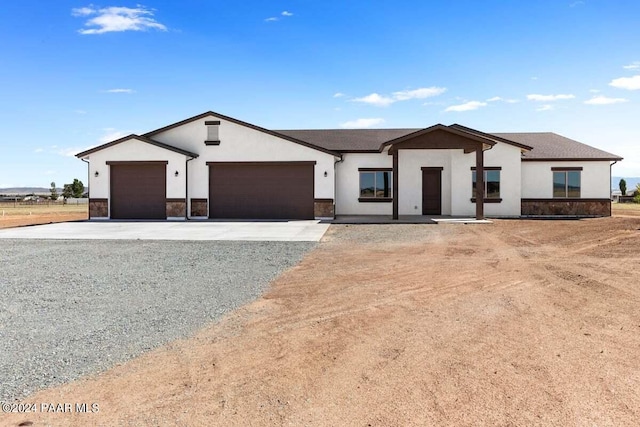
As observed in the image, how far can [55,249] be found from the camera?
1153cm

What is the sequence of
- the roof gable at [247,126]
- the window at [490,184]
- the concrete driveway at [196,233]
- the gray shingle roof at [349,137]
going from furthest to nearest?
the gray shingle roof at [349,137]
the window at [490,184]
the roof gable at [247,126]
the concrete driveway at [196,233]

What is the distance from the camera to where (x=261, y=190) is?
21.5 meters

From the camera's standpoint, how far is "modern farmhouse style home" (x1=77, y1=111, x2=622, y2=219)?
2125cm

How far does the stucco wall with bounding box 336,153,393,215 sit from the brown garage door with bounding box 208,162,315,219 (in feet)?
7.78

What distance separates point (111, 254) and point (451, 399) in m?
9.43

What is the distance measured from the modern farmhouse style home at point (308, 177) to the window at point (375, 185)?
0.05 m

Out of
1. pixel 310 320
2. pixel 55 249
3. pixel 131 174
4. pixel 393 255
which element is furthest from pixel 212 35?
pixel 310 320

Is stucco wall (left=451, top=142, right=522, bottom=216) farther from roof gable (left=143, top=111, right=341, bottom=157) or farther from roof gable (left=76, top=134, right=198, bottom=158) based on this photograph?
roof gable (left=76, top=134, right=198, bottom=158)

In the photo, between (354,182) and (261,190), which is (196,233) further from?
(354,182)

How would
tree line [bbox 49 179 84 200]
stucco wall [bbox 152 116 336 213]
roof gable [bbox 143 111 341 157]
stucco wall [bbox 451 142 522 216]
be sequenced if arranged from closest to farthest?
1. roof gable [bbox 143 111 341 157]
2. stucco wall [bbox 152 116 336 213]
3. stucco wall [bbox 451 142 522 216]
4. tree line [bbox 49 179 84 200]

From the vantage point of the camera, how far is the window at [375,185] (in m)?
22.8

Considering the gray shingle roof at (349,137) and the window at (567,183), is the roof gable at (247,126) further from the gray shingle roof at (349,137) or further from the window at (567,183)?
the window at (567,183)

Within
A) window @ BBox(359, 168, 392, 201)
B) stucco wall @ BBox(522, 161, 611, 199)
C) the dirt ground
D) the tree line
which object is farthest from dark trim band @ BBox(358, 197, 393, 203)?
the tree line

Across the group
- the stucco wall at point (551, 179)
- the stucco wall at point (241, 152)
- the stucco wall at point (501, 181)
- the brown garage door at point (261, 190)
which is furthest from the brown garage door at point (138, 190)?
the stucco wall at point (551, 179)
